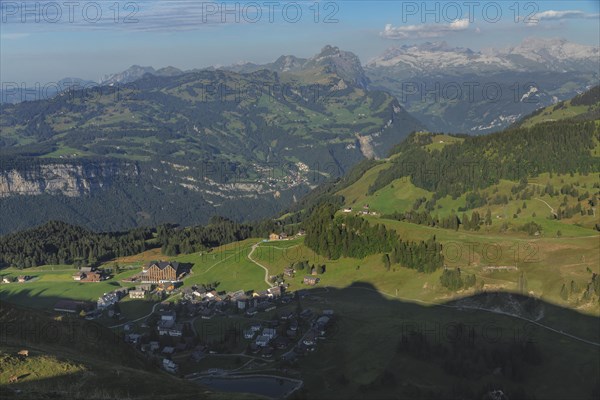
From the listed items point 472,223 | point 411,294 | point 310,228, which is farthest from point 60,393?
point 472,223

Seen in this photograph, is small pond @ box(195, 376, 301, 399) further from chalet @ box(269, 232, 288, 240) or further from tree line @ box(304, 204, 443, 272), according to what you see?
chalet @ box(269, 232, 288, 240)

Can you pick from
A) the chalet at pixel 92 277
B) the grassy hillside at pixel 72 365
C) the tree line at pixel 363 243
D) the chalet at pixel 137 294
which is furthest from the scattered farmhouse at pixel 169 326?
the tree line at pixel 363 243

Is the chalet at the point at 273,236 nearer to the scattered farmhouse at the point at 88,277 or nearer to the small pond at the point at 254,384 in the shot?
the scattered farmhouse at the point at 88,277

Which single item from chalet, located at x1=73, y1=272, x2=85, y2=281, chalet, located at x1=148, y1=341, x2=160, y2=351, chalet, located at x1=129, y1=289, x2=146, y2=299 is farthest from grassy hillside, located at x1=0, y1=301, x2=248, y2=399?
chalet, located at x1=73, y1=272, x2=85, y2=281

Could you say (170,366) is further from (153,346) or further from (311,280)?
(311,280)

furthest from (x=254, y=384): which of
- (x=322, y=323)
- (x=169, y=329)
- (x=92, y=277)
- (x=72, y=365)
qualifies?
(x=92, y=277)

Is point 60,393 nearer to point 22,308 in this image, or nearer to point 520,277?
point 22,308
